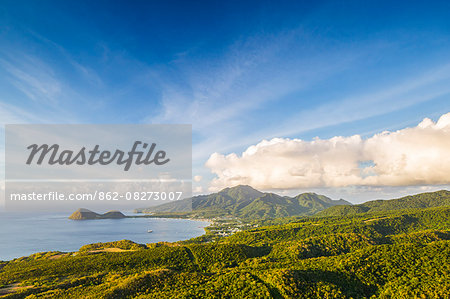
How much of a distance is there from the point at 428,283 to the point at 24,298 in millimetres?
84741

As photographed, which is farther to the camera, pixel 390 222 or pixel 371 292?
pixel 390 222

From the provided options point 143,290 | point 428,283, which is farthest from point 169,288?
point 428,283

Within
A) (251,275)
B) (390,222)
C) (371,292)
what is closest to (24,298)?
(251,275)

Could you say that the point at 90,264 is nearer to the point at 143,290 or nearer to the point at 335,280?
the point at 143,290

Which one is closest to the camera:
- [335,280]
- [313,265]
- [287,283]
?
[287,283]

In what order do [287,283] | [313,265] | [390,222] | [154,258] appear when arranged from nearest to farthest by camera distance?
[287,283], [313,265], [154,258], [390,222]

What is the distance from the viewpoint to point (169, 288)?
48.0 m

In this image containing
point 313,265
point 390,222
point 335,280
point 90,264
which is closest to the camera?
point 335,280

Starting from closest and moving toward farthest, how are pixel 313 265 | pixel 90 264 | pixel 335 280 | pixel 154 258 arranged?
pixel 335 280, pixel 313 265, pixel 90 264, pixel 154 258

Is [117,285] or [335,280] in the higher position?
[117,285]

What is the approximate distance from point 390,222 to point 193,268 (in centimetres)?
15622

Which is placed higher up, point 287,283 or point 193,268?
point 287,283

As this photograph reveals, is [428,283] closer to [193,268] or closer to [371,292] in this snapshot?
[371,292]

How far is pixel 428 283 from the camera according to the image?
156ft
